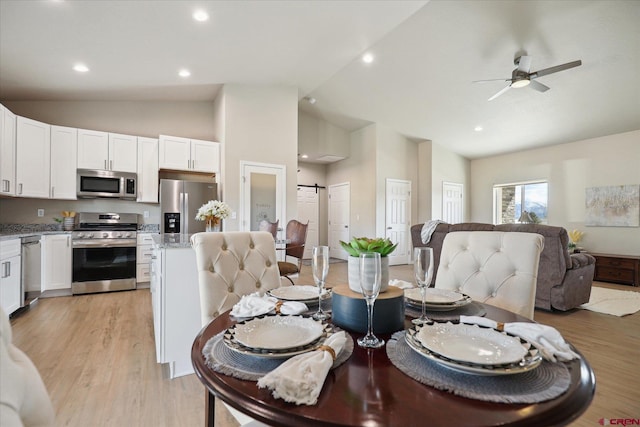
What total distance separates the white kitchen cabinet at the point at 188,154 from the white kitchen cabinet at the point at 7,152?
1.58 m

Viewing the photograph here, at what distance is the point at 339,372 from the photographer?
2.12 ft

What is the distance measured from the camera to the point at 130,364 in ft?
7.17

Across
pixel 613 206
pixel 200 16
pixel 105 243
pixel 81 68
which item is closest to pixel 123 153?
pixel 81 68

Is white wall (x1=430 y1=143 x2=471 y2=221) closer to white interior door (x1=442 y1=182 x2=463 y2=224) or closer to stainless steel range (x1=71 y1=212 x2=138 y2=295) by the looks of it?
white interior door (x1=442 y1=182 x2=463 y2=224)

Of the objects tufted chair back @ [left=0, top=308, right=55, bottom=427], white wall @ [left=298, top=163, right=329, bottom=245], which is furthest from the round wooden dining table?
white wall @ [left=298, top=163, right=329, bottom=245]

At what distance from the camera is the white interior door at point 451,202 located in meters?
7.34

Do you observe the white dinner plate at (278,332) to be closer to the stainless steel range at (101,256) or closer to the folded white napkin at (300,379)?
the folded white napkin at (300,379)

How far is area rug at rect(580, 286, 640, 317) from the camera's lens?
11.1ft

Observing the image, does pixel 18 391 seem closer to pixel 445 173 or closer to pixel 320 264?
pixel 320 264

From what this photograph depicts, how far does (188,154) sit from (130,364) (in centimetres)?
333

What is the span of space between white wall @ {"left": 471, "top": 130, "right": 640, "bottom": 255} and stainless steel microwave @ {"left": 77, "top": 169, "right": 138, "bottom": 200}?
7.84 meters

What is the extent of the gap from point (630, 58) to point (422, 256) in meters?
5.33

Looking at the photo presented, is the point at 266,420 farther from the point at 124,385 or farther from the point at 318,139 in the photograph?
the point at 318,139

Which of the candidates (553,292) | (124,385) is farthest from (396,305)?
(553,292)
